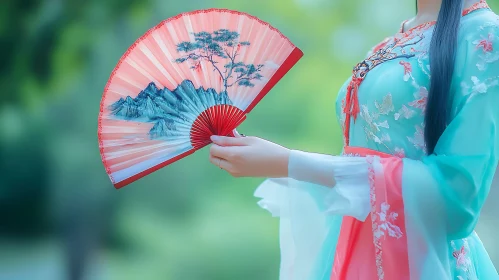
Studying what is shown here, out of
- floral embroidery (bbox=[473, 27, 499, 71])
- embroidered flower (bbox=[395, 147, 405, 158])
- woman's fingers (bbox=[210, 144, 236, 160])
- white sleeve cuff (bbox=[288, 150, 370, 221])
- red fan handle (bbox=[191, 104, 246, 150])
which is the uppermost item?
floral embroidery (bbox=[473, 27, 499, 71])

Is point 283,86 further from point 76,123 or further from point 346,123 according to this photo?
point 346,123

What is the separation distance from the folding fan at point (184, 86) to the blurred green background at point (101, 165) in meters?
1.01

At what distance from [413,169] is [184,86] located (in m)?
0.41

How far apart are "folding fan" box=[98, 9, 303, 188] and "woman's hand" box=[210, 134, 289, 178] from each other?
0.04 m

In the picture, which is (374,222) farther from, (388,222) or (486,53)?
(486,53)

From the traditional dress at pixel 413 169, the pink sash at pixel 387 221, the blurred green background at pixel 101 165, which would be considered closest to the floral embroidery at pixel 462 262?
the traditional dress at pixel 413 169

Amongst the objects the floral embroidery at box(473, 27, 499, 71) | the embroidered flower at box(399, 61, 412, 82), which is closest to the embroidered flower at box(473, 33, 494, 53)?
the floral embroidery at box(473, 27, 499, 71)

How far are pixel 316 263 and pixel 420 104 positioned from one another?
1.14 feet

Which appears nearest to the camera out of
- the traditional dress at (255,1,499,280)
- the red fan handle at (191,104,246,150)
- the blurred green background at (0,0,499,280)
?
the traditional dress at (255,1,499,280)

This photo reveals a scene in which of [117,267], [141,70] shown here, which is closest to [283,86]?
[117,267]

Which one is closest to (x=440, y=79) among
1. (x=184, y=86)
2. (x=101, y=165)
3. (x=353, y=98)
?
(x=353, y=98)

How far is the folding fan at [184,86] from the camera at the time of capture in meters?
0.91

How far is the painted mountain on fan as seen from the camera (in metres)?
0.92

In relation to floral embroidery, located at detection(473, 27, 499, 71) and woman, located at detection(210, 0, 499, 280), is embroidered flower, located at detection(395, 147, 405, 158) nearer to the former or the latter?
woman, located at detection(210, 0, 499, 280)
